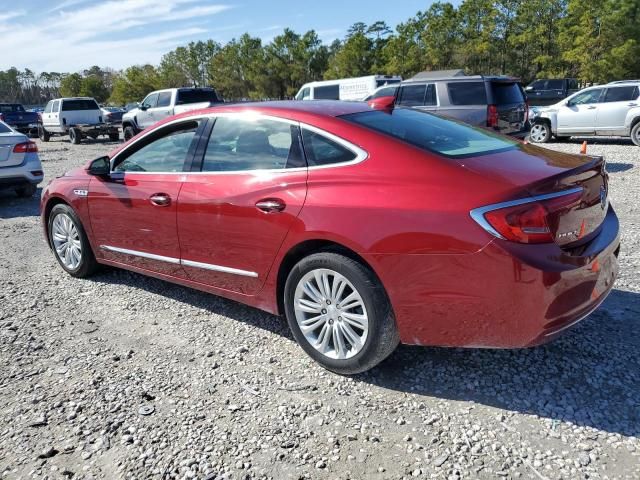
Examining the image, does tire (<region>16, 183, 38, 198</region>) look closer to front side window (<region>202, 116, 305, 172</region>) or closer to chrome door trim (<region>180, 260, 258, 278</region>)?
chrome door trim (<region>180, 260, 258, 278</region>)

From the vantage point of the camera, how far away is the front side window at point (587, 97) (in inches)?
546

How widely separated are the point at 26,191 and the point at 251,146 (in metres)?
8.17

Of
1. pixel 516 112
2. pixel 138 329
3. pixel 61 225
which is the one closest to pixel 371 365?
pixel 138 329

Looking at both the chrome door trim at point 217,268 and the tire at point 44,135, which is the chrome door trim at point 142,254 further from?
the tire at point 44,135

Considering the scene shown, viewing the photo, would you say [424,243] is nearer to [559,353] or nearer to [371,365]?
[371,365]

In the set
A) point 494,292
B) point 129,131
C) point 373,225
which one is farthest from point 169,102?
point 494,292

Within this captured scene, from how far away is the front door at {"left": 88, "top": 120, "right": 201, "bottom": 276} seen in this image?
3.99m

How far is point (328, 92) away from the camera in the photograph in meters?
18.3

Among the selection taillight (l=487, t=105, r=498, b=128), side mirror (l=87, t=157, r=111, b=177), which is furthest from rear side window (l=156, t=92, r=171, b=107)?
side mirror (l=87, t=157, r=111, b=177)

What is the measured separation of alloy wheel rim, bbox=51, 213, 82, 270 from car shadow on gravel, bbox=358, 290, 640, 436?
3.32 metres

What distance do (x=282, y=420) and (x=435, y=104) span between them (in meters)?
9.66

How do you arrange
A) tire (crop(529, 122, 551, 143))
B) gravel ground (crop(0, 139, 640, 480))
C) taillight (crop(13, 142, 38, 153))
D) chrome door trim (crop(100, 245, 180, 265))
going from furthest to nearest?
tire (crop(529, 122, 551, 143))
taillight (crop(13, 142, 38, 153))
chrome door trim (crop(100, 245, 180, 265))
gravel ground (crop(0, 139, 640, 480))

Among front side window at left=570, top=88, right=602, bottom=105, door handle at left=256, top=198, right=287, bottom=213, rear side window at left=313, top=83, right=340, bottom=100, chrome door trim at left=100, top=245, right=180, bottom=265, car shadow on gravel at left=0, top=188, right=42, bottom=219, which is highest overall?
rear side window at left=313, top=83, right=340, bottom=100

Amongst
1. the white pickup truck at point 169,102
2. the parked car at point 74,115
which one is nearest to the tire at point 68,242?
the white pickup truck at point 169,102
